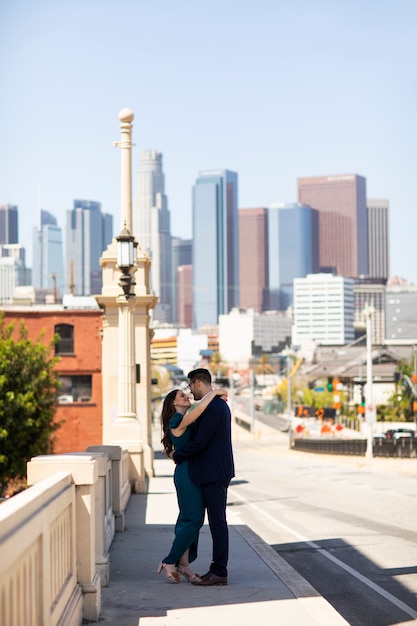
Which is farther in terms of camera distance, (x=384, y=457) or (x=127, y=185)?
(x=384, y=457)

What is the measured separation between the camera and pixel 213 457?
32.2ft

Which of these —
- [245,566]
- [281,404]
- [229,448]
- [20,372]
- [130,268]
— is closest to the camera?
[229,448]

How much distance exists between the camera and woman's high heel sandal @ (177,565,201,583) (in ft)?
33.2

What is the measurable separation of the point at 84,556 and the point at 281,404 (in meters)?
182

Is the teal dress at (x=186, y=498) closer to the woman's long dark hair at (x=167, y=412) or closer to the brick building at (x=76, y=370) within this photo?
the woman's long dark hair at (x=167, y=412)

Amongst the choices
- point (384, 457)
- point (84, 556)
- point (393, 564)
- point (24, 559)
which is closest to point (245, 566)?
point (393, 564)

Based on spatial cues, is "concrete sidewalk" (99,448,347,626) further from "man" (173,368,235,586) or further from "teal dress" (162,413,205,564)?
"man" (173,368,235,586)

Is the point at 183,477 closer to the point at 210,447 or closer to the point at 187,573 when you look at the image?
the point at 210,447

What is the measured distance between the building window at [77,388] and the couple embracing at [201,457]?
49.5 m

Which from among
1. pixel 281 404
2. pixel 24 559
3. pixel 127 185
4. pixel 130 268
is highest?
pixel 127 185

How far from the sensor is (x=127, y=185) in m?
26.0

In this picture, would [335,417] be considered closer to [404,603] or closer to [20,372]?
[20,372]

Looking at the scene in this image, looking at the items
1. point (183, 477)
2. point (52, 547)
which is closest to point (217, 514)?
point (183, 477)

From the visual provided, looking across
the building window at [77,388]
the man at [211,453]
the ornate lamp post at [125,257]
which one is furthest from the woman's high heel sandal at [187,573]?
the building window at [77,388]
